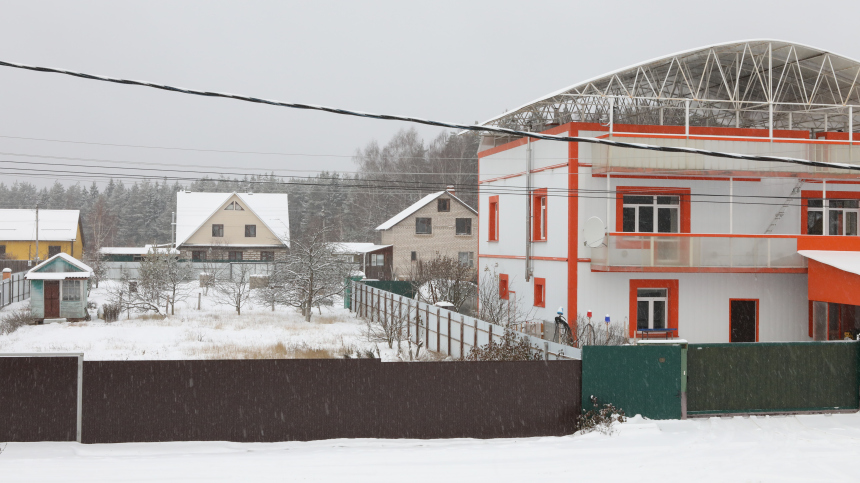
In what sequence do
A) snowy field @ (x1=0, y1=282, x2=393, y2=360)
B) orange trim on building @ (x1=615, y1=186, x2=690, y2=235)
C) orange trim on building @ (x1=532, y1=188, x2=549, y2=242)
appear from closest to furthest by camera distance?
snowy field @ (x1=0, y1=282, x2=393, y2=360)
orange trim on building @ (x1=615, y1=186, x2=690, y2=235)
orange trim on building @ (x1=532, y1=188, x2=549, y2=242)

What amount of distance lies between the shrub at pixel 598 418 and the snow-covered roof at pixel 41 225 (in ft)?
199

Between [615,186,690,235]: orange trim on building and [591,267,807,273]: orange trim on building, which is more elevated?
[615,186,690,235]: orange trim on building

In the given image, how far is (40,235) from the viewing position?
61.3 m

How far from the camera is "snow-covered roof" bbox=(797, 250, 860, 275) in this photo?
17.6m

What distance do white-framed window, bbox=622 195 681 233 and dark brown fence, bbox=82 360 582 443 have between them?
10439 millimetres

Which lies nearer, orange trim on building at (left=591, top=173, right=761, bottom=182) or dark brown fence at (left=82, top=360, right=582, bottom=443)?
dark brown fence at (left=82, top=360, right=582, bottom=443)

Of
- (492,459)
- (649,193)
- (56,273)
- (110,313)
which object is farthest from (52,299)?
(492,459)

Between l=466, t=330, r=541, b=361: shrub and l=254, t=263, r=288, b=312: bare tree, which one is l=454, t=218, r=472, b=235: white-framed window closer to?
l=254, t=263, r=288, b=312: bare tree

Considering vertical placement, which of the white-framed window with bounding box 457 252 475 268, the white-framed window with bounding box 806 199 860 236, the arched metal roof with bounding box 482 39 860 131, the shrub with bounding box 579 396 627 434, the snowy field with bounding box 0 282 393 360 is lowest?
the snowy field with bounding box 0 282 393 360

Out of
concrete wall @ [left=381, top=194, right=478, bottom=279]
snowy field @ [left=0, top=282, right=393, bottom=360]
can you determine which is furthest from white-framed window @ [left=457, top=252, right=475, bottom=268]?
snowy field @ [left=0, top=282, right=393, bottom=360]

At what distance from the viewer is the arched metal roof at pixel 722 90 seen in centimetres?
2003

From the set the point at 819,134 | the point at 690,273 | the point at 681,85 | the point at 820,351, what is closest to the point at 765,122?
the point at 819,134

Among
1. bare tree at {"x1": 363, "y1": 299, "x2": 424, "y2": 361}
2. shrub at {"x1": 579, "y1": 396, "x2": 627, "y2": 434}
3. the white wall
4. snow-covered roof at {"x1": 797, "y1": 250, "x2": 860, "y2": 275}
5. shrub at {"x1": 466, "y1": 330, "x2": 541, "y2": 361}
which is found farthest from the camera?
bare tree at {"x1": 363, "y1": 299, "x2": 424, "y2": 361}

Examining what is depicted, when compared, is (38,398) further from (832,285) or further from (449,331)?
(832,285)
